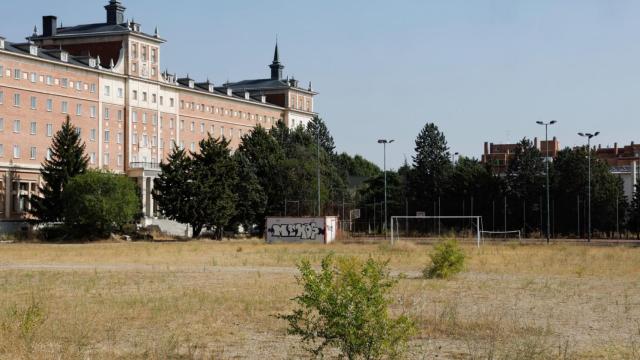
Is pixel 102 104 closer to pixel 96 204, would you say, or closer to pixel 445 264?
pixel 96 204

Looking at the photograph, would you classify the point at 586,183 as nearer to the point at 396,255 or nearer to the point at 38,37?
the point at 396,255

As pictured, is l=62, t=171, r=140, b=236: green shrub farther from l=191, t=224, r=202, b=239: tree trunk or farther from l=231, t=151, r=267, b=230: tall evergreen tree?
l=231, t=151, r=267, b=230: tall evergreen tree

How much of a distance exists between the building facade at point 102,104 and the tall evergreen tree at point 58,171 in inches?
237

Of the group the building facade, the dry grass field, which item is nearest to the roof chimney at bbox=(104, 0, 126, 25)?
the building facade

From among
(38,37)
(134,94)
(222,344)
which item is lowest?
(222,344)

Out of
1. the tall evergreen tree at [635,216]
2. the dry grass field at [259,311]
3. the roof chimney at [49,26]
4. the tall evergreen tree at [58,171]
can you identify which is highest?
the roof chimney at [49,26]

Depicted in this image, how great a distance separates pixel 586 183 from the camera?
96125mm

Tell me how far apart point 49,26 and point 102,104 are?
16.0 meters

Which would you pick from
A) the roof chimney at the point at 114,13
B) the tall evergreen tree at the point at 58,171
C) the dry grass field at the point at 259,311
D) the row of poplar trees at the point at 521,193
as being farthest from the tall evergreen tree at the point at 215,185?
the dry grass field at the point at 259,311

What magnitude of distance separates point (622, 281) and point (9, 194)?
77.0 metres

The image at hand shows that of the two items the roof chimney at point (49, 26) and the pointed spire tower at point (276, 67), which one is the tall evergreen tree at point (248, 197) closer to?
the roof chimney at point (49, 26)

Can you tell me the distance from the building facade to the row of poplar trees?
29.3 metres

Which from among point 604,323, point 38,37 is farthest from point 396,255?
point 38,37

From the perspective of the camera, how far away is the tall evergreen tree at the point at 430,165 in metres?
112
